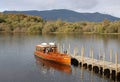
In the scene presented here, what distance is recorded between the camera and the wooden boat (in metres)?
52.1

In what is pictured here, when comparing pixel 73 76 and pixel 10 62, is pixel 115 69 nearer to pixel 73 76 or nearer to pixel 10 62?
pixel 73 76

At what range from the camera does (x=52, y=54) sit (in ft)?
184

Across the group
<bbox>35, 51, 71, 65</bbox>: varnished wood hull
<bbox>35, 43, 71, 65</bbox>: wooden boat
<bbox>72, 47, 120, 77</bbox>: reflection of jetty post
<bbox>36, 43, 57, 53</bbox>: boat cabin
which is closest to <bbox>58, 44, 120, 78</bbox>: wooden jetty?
<bbox>72, 47, 120, 77</bbox>: reflection of jetty post

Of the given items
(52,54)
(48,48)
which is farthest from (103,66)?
(48,48)

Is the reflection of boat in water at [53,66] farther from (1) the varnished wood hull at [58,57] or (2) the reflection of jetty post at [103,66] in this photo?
(2) the reflection of jetty post at [103,66]

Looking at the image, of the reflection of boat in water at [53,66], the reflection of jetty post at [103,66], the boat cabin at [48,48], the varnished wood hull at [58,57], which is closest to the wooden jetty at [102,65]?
the reflection of jetty post at [103,66]

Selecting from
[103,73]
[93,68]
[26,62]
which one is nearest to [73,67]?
[93,68]

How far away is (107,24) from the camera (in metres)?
177

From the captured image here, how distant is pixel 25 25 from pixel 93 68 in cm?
15357

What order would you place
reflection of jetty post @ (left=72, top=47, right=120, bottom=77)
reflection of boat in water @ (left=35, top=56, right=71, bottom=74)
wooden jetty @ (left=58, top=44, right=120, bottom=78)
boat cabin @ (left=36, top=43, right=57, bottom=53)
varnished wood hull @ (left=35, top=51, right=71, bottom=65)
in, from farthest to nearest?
boat cabin @ (left=36, top=43, right=57, bottom=53) < varnished wood hull @ (left=35, top=51, right=71, bottom=65) < reflection of boat in water @ (left=35, top=56, right=71, bottom=74) < reflection of jetty post @ (left=72, top=47, right=120, bottom=77) < wooden jetty @ (left=58, top=44, right=120, bottom=78)

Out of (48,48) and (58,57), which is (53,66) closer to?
(58,57)

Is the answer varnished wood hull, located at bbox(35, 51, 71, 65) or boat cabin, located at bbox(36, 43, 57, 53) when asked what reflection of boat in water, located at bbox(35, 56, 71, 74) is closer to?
varnished wood hull, located at bbox(35, 51, 71, 65)

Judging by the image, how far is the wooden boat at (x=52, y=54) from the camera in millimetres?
52062

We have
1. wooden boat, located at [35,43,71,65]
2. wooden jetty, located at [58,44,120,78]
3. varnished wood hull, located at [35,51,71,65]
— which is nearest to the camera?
wooden jetty, located at [58,44,120,78]
